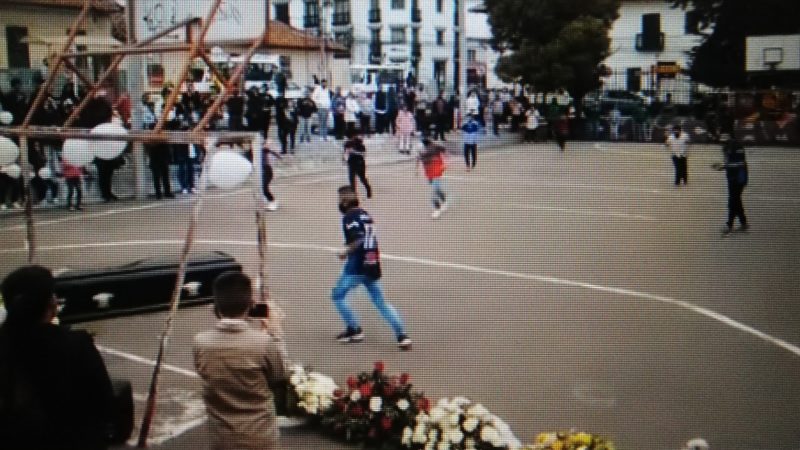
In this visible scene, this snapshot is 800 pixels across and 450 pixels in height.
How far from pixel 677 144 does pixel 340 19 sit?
105 ft

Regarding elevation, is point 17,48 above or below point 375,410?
above

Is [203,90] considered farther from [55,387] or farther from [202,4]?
[55,387]

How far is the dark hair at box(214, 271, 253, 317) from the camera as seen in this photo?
3902 mm

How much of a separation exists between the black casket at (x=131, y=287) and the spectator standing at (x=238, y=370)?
4451mm

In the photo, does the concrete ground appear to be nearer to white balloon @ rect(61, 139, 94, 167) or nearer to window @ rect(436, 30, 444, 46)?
white balloon @ rect(61, 139, 94, 167)

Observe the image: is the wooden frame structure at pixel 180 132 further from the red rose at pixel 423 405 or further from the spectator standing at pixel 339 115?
the spectator standing at pixel 339 115

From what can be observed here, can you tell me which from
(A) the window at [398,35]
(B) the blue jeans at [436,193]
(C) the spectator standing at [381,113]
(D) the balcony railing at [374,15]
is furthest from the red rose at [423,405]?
(A) the window at [398,35]

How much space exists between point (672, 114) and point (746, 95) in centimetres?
727

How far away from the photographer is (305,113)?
74.2 feet

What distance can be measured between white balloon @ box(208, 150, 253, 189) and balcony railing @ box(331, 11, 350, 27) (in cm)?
4080

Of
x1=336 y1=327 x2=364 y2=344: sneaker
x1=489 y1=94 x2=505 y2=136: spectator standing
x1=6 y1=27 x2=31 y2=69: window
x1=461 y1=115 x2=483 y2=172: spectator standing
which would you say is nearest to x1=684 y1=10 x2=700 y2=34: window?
x1=336 y1=327 x2=364 y2=344: sneaker

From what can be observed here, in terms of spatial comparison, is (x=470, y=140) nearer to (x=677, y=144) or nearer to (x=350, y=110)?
(x=350, y=110)

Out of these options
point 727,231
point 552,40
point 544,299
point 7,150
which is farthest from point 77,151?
point 552,40

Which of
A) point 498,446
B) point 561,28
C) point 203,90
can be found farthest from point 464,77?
point 498,446
